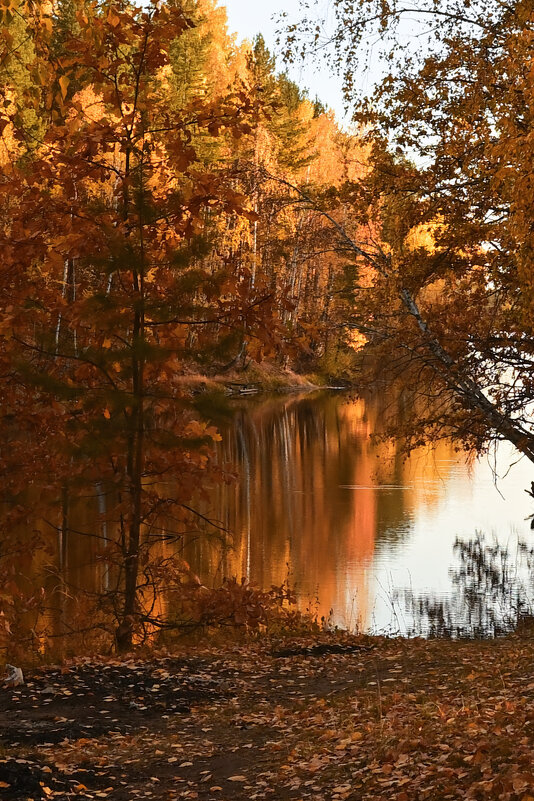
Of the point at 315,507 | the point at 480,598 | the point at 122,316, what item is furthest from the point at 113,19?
the point at 315,507

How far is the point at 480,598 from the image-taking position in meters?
13.2

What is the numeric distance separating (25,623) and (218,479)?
4.16 metres

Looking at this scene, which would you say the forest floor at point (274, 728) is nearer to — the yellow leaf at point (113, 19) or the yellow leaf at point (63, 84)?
the yellow leaf at point (63, 84)

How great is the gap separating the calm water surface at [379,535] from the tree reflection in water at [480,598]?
25 mm

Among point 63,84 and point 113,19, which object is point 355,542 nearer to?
point 113,19

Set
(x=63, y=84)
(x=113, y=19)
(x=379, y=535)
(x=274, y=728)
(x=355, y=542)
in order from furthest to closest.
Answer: (x=379, y=535) → (x=355, y=542) → (x=113, y=19) → (x=274, y=728) → (x=63, y=84)

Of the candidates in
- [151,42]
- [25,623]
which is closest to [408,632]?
[25,623]

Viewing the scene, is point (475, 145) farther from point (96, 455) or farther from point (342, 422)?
point (342, 422)

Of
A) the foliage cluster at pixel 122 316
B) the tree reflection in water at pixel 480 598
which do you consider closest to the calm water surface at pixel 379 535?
the tree reflection in water at pixel 480 598

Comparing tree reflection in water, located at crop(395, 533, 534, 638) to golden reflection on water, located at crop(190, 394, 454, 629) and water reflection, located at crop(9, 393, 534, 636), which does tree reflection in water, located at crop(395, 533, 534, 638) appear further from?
golden reflection on water, located at crop(190, 394, 454, 629)

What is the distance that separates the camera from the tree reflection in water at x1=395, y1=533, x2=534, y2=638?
456 inches

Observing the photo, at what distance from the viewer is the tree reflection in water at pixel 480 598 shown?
1157 centimetres

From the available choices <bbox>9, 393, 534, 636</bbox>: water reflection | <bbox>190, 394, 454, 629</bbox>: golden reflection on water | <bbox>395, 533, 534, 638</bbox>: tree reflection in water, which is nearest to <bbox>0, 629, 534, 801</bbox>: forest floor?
<bbox>9, 393, 534, 636</bbox>: water reflection

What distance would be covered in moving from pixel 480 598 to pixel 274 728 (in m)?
7.74
